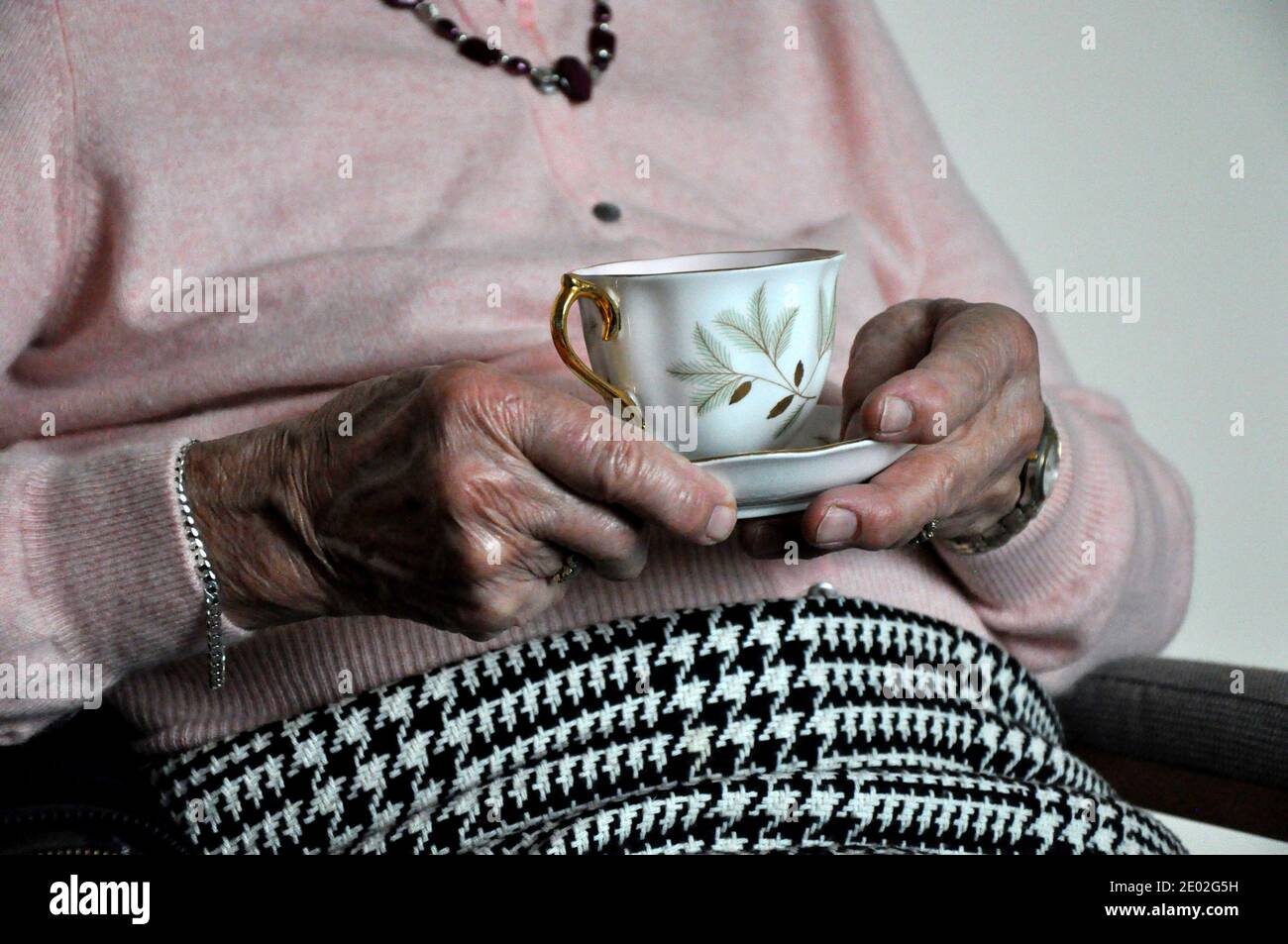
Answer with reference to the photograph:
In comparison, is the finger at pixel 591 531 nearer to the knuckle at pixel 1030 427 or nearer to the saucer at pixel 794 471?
the saucer at pixel 794 471

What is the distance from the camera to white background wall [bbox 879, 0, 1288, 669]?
4.73 feet

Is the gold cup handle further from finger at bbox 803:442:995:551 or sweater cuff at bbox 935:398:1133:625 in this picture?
sweater cuff at bbox 935:398:1133:625

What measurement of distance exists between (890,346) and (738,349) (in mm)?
183

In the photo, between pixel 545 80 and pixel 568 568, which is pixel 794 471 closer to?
pixel 568 568

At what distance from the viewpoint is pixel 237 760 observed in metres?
0.66

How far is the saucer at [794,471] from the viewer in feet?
1.63

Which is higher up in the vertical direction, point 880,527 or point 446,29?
point 446,29

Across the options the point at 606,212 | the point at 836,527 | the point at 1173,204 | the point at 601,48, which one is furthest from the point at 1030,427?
the point at 1173,204

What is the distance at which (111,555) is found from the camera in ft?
2.01

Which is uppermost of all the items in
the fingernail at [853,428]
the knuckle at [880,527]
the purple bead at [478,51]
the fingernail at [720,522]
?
the purple bead at [478,51]

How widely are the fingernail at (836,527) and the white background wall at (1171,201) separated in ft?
3.34

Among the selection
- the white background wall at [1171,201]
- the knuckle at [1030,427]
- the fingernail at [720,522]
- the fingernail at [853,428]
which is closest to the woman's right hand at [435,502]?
the fingernail at [720,522]
